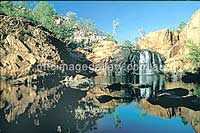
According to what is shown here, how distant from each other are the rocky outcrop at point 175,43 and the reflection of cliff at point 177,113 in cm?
3886

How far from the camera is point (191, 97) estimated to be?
95.7 ft

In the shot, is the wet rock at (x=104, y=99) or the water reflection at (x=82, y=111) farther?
the wet rock at (x=104, y=99)

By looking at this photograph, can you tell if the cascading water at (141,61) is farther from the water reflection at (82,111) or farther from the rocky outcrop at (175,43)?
the water reflection at (82,111)

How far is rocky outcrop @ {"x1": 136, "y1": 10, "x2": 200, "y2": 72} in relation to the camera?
217 ft

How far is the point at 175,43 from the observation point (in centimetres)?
7700

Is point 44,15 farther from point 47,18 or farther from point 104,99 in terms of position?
point 104,99

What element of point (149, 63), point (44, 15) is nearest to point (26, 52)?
point (149, 63)

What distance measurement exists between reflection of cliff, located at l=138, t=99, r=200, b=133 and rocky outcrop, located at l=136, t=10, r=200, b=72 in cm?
3886

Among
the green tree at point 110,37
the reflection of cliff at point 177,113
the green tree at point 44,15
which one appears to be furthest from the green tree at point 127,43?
the reflection of cliff at point 177,113

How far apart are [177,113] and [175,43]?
5655 cm

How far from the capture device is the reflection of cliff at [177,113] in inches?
779

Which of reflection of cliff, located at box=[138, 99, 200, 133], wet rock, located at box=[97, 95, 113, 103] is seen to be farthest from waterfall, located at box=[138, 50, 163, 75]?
reflection of cliff, located at box=[138, 99, 200, 133]

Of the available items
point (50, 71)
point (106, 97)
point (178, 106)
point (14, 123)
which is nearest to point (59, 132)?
point (14, 123)

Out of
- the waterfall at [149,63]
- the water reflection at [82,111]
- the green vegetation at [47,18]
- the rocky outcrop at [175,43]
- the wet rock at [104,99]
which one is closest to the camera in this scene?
the water reflection at [82,111]
